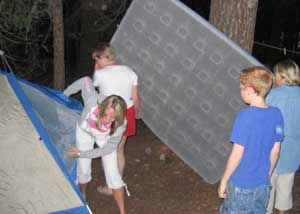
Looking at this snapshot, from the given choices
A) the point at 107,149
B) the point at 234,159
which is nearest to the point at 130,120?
the point at 107,149

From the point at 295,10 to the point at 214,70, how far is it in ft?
42.0

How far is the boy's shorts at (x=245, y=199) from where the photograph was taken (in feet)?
8.35

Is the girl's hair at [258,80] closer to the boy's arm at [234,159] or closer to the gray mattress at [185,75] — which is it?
the boy's arm at [234,159]

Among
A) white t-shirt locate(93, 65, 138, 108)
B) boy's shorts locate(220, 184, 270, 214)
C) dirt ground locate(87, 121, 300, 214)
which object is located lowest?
dirt ground locate(87, 121, 300, 214)

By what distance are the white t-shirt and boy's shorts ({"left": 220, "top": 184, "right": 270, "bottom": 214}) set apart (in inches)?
52.7

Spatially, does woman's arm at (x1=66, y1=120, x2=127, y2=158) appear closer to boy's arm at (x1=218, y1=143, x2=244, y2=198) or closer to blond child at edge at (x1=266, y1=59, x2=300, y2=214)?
boy's arm at (x1=218, y1=143, x2=244, y2=198)

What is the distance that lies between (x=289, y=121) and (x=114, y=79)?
1453 mm

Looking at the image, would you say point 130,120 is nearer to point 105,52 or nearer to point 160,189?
point 105,52

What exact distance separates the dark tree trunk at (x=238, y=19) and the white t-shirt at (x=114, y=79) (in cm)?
111

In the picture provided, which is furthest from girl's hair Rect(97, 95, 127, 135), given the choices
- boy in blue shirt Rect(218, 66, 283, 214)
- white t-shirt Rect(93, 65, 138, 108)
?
boy in blue shirt Rect(218, 66, 283, 214)

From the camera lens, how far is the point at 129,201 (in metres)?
3.99

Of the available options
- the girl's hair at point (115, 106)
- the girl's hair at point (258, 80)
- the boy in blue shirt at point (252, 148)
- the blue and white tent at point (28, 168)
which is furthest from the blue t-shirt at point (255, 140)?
the blue and white tent at point (28, 168)

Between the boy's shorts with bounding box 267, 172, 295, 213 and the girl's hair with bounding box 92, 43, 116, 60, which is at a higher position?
the girl's hair with bounding box 92, 43, 116, 60

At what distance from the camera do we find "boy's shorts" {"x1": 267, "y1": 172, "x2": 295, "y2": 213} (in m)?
3.19
